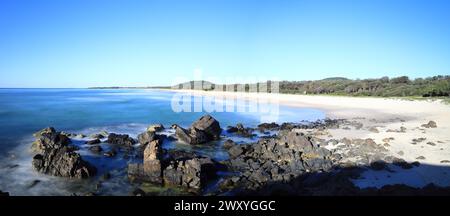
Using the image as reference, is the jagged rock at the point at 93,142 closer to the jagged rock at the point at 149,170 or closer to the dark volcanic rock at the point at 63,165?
the dark volcanic rock at the point at 63,165

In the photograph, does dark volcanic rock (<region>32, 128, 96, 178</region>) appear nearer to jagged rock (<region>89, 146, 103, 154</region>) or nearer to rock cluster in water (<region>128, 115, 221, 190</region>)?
rock cluster in water (<region>128, 115, 221, 190</region>)

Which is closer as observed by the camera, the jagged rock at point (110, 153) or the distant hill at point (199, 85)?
the jagged rock at point (110, 153)

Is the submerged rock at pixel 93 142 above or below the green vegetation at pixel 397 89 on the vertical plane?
Answer: below

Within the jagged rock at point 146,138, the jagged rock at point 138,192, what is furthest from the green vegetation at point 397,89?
the jagged rock at point 138,192

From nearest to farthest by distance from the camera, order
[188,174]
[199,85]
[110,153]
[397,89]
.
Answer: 1. [188,174]
2. [110,153]
3. [397,89]
4. [199,85]

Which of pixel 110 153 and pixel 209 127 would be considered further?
pixel 209 127

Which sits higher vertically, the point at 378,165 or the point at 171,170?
the point at 378,165

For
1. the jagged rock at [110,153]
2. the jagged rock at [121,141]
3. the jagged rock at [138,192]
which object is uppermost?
the jagged rock at [121,141]

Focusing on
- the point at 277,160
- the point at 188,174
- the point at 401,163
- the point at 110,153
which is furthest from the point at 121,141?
the point at 401,163

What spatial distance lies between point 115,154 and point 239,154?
633cm

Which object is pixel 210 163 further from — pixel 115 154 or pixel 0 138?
pixel 0 138

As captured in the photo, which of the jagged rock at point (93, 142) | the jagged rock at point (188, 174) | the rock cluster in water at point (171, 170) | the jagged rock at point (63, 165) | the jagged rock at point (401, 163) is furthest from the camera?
the jagged rock at point (93, 142)

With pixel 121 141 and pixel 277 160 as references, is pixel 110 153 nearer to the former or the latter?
pixel 121 141
